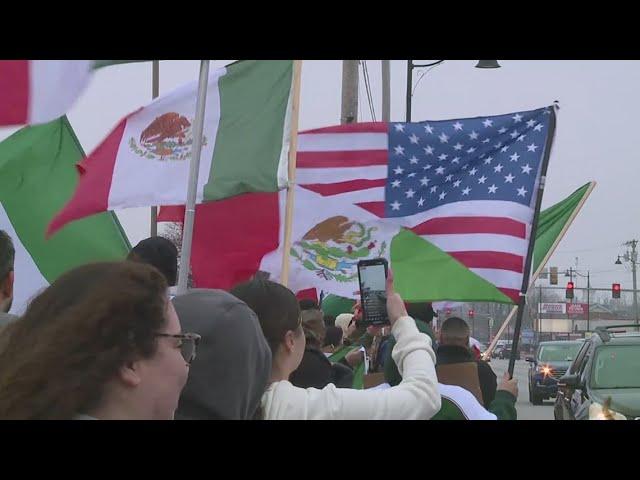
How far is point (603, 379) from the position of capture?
10359 millimetres

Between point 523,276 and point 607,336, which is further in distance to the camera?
point 607,336

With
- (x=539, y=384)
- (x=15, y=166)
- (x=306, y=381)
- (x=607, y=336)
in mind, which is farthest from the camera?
(x=539, y=384)

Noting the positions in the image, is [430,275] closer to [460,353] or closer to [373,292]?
[460,353]

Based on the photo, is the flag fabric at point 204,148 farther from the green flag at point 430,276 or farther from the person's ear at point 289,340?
the person's ear at point 289,340

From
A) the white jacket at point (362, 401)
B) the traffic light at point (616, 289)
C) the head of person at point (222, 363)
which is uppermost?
the head of person at point (222, 363)

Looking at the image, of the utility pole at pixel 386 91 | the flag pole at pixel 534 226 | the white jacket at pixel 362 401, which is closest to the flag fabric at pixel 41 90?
the flag pole at pixel 534 226

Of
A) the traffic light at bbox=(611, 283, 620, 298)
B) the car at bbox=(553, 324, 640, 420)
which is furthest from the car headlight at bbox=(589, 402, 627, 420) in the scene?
the traffic light at bbox=(611, 283, 620, 298)

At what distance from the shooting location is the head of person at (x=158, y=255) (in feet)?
14.8

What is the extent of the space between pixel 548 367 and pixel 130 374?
2519 centimetres

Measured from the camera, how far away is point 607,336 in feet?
34.9

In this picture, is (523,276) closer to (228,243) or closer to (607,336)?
(228,243)

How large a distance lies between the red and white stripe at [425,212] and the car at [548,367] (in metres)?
15.5
